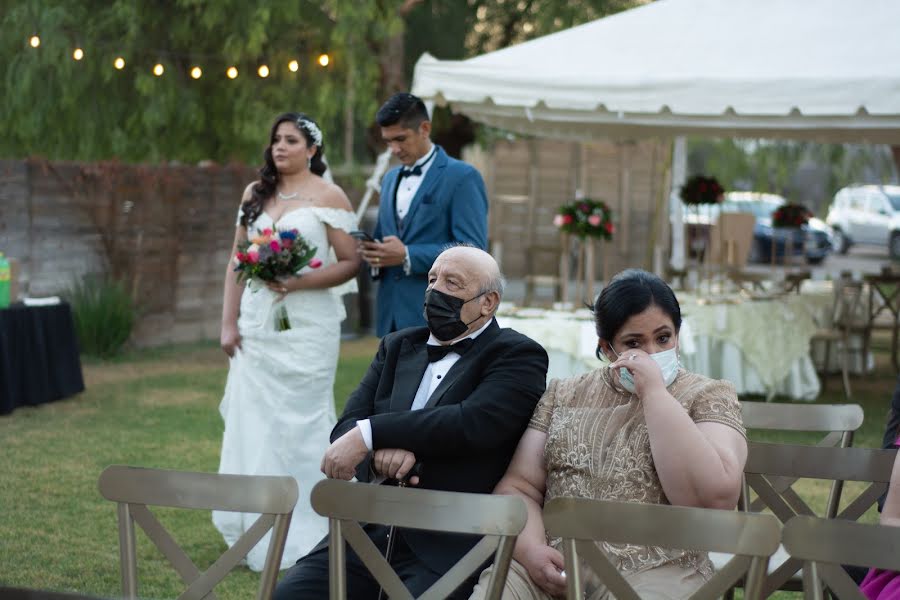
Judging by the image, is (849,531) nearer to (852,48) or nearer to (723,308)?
(852,48)

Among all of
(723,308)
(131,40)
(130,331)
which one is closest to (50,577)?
(723,308)

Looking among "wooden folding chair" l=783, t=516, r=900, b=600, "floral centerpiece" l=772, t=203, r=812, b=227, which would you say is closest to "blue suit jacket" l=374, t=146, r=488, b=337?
"wooden folding chair" l=783, t=516, r=900, b=600

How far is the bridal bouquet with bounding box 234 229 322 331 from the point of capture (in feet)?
18.3

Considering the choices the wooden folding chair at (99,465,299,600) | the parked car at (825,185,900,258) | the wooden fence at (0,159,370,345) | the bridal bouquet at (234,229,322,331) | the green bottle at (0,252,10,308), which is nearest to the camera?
the wooden folding chair at (99,465,299,600)

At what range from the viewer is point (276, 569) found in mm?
3281

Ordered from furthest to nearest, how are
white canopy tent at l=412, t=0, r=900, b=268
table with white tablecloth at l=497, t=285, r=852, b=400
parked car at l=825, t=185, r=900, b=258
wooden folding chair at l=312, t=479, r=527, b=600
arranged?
parked car at l=825, t=185, r=900, b=258
table with white tablecloth at l=497, t=285, r=852, b=400
white canopy tent at l=412, t=0, r=900, b=268
wooden folding chair at l=312, t=479, r=527, b=600

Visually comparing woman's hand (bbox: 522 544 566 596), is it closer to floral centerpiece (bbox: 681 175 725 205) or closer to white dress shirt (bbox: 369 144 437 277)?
white dress shirt (bbox: 369 144 437 277)

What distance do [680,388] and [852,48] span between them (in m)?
5.86

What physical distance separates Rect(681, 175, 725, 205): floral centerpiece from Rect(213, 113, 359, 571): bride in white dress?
19.9 ft

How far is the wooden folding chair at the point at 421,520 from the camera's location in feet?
10.1

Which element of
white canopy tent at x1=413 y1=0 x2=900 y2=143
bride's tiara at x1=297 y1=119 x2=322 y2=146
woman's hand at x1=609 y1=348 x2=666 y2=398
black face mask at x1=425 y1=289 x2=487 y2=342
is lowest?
woman's hand at x1=609 y1=348 x2=666 y2=398

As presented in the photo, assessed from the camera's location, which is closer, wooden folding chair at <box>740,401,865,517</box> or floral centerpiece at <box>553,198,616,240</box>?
wooden folding chair at <box>740,401,865,517</box>

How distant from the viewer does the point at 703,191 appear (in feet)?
37.3

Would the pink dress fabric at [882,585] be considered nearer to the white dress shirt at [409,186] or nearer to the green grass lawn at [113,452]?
the green grass lawn at [113,452]
